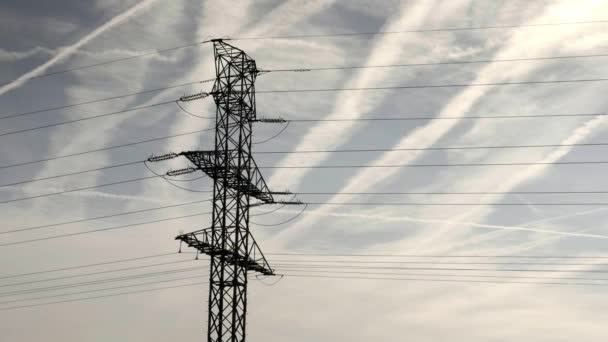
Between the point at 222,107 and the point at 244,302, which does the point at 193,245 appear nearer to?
the point at 244,302

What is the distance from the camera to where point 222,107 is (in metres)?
71.4

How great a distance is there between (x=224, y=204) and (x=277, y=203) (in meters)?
6.80

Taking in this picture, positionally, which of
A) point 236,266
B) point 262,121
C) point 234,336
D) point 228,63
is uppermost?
point 228,63

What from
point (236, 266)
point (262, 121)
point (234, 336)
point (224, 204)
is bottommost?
point (234, 336)

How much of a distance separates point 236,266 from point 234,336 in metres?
5.47

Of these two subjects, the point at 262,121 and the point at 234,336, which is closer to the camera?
the point at 234,336

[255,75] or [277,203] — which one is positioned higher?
[255,75]

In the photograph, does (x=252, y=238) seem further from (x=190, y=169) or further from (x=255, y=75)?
(x=255, y=75)

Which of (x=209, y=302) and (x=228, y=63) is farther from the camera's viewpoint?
(x=228, y=63)

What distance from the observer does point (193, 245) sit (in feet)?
223

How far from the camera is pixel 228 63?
72.0 meters

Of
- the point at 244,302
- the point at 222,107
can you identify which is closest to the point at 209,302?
the point at 244,302

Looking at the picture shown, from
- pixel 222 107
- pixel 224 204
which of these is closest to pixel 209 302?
pixel 224 204

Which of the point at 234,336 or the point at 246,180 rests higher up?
the point at 246,180
